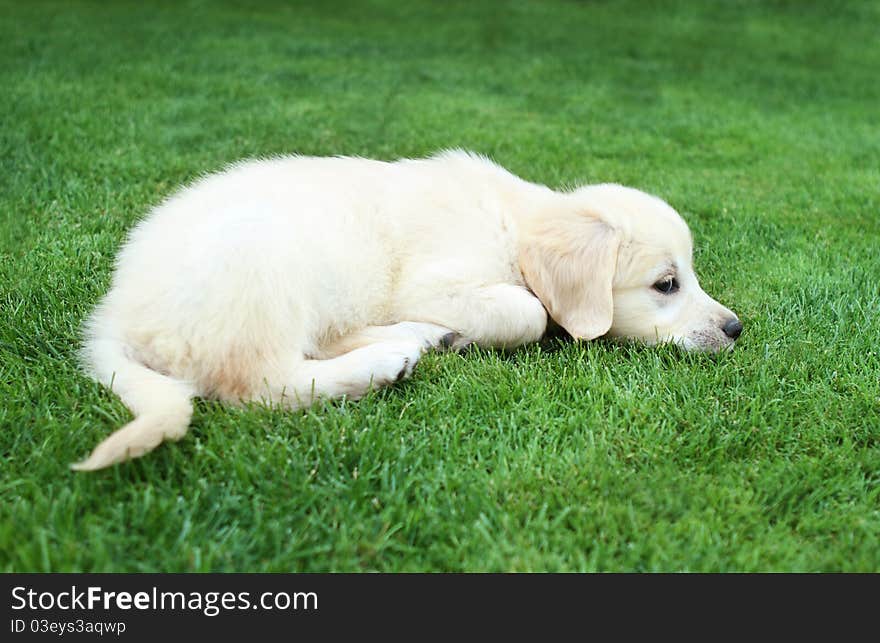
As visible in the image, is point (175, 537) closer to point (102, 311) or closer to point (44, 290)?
point (102, 311)

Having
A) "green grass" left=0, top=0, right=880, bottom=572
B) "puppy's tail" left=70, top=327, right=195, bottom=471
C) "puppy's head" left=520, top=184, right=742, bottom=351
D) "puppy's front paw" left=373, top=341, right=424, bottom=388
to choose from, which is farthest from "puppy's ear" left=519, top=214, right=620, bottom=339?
"puppy's tail" left=70, top=327, right=195, bottom=471

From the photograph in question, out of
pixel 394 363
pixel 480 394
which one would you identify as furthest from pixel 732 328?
pixel 394 363

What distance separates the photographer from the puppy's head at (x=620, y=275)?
3.34 meters

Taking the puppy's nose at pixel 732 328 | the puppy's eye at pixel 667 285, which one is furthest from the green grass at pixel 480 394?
the puppy's eye at pixel 667 285

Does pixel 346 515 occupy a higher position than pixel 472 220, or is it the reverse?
pixel 472 220

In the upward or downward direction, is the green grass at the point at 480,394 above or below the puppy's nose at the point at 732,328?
below

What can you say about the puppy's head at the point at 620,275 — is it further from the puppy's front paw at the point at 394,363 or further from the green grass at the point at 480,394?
the puppy's front paw at the point at 394,363

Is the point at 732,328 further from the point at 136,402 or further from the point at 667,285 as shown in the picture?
the point at 136,402

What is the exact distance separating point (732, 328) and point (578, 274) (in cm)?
65

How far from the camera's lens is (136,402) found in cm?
257

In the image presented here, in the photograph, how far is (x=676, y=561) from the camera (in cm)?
216

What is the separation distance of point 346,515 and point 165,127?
5.13 m
